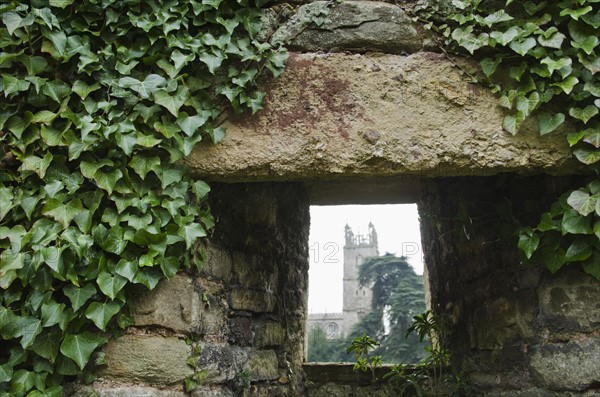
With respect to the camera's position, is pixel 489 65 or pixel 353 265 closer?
pixel 489 65

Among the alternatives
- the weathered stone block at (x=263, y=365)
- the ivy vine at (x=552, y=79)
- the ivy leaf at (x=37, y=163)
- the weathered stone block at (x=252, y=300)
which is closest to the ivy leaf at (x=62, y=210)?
the ivy leaf at (x=37, y=163)

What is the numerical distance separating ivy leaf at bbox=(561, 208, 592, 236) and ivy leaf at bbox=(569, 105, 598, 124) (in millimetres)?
317

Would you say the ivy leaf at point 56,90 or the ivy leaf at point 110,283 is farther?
the ivy leaf at point 56,90

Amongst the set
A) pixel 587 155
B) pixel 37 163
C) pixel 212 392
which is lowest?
pixel 212 392

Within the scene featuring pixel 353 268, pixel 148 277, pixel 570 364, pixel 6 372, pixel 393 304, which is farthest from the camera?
pixel 353 268

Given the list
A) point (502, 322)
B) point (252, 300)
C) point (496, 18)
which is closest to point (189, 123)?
point (252, 300)

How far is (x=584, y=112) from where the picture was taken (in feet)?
6.04

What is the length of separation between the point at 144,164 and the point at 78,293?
1.53 feet

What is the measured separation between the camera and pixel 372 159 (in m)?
1.91

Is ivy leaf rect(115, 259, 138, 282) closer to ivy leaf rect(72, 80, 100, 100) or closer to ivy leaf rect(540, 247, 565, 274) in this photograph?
ivy leaf rect(72, 80, 100, 100)

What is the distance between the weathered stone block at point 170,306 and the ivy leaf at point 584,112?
1472 mm

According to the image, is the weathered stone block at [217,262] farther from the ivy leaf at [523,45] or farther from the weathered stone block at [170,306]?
the ivy leaf at [523,45]

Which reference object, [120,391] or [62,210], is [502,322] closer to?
[120,391]

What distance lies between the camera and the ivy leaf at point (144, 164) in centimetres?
181
